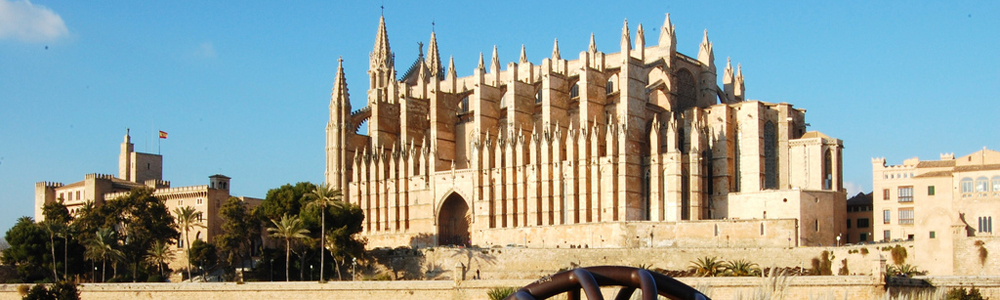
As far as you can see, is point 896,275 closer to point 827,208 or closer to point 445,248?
point 827,208

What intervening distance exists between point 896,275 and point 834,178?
1493 centimetres

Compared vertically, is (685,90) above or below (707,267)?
above

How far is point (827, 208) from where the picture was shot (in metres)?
46.2

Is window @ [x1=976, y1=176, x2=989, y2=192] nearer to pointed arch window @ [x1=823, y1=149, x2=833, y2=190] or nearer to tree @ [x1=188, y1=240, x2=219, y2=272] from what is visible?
pointed arch window @ [x1=823, y1=149, x2=833, y2=190]

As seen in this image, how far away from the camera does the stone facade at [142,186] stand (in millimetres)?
58000

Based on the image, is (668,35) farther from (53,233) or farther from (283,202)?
(53,233)

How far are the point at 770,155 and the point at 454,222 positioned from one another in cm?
1580

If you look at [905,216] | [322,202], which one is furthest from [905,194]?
[322,202]

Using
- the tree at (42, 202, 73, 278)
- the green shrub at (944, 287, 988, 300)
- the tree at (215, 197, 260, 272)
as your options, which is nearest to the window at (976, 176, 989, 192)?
the green shrub at (944, 287, 988, 300)

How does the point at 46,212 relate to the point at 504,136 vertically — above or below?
below

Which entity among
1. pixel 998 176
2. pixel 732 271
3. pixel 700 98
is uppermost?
pixel 700 98

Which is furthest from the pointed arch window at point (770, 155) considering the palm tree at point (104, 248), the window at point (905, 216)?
the palm tree at point (104, 248)

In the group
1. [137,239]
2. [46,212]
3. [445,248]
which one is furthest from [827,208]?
[46,212]

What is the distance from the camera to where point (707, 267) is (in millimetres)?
39312
